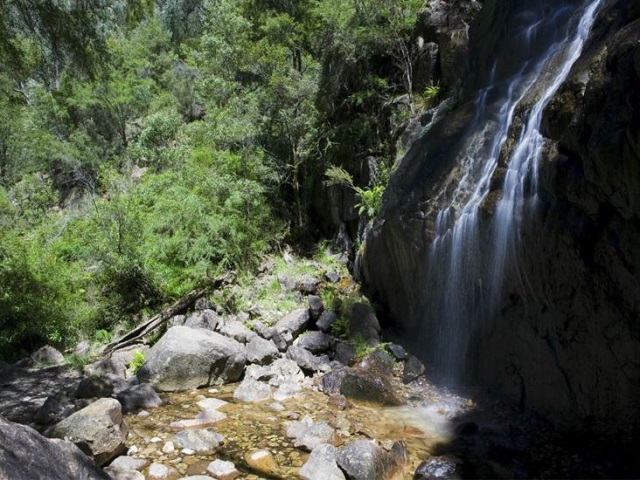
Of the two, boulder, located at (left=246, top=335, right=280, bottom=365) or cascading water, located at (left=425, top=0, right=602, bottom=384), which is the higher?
cascading water, located at (left=425, top=0, right=602, bottom=384)

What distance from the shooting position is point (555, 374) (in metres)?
6.02

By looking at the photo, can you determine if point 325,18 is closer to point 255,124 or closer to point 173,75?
point 255,124

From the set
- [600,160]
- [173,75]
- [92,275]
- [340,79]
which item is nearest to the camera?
[600,160]

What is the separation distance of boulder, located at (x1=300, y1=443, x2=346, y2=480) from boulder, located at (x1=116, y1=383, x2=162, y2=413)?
9.99ft

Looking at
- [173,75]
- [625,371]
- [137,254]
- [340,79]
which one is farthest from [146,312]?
[173,75]

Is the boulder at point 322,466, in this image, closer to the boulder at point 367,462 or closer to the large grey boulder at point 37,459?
the boulder at point 367,462

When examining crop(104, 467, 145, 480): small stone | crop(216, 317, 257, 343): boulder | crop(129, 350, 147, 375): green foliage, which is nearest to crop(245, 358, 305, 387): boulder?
crop(216, 317, 257, 343): boulder

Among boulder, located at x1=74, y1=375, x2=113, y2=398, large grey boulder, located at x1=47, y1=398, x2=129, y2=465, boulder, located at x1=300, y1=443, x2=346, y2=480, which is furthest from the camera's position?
boulder, located at x1=74, y1=375, x2=113, y2=398

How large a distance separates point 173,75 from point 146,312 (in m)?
15.5

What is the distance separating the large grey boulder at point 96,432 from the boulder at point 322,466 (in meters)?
2.09

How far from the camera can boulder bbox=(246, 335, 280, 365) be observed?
894 centimetres

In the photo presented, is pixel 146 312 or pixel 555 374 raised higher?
pixel 555 374

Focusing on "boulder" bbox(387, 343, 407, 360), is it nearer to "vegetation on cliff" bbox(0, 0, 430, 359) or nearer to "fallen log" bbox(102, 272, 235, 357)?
"fallen log" bbox(102, 272, 235, 357)

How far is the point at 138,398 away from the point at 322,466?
3.41 meters
